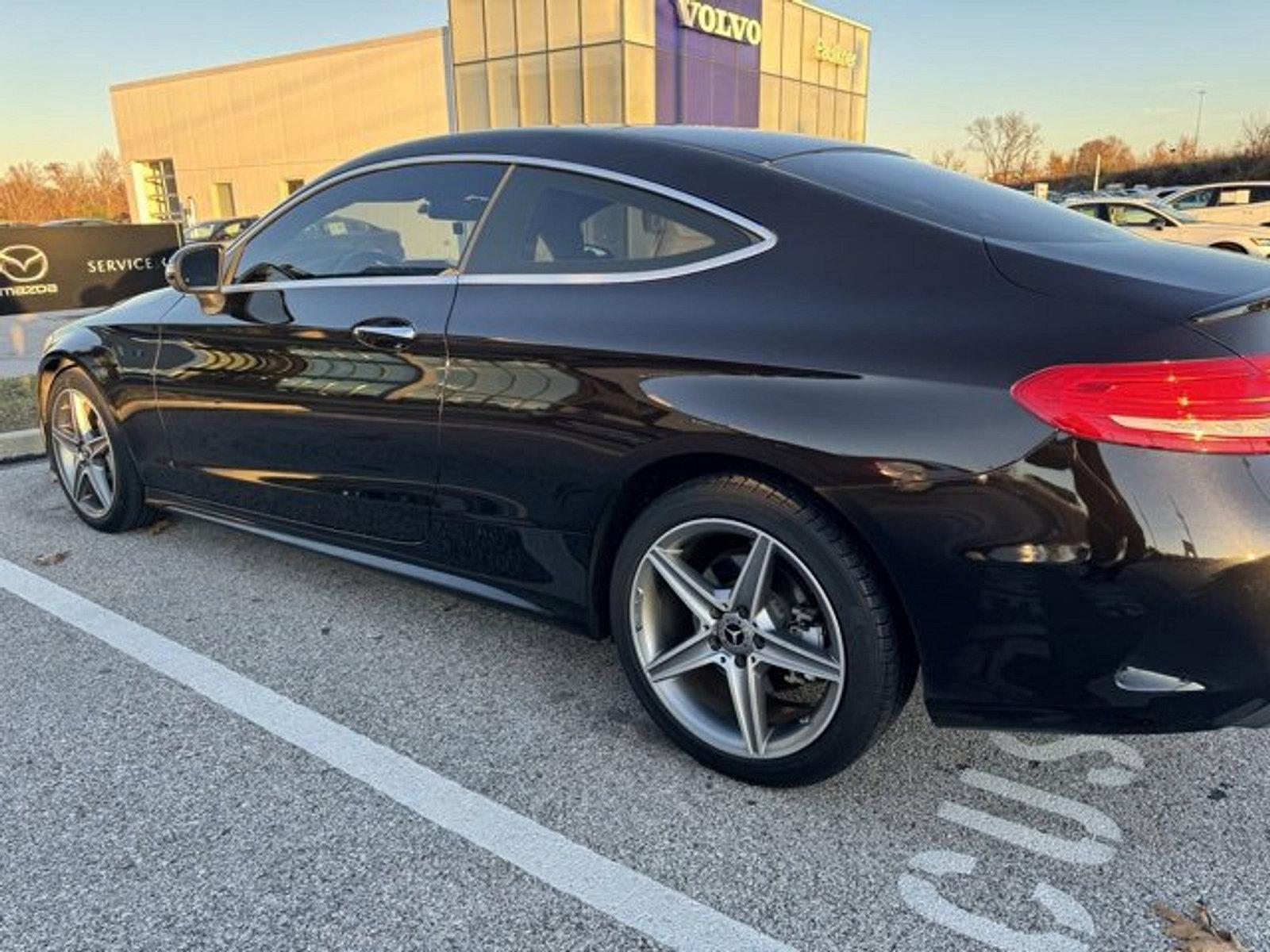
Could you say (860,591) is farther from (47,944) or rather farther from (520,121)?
(520,121)

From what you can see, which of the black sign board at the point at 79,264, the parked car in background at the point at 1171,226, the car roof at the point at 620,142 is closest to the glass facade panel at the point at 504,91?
the parked car in background at the point at 1171,226

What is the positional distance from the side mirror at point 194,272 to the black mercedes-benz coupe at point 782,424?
0.29m

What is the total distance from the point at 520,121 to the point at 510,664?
29520mm

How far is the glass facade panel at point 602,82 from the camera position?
27.7 m

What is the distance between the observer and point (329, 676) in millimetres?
3047

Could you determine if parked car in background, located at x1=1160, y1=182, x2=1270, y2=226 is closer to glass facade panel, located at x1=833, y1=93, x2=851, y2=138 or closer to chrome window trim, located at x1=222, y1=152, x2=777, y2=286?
glass facade panel, located at x1=833, y1=93, x2=851, y2=138

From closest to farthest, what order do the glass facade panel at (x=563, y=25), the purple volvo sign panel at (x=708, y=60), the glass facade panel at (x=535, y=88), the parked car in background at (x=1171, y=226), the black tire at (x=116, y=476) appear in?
1. the black tire at (x=116, y=476)
2. the parked car in background at (x=1171, y=226)
3. the glass facade panel at (x=563, y=25)
4. the purple volvo sign panel at (x=708, y=60)
5. the glass facade panel at (x=535, y=88)

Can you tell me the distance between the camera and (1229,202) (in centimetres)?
1969

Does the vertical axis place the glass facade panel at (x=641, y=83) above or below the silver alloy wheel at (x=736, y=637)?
above

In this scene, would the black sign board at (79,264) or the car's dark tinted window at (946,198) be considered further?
the black sign board at (79,264)

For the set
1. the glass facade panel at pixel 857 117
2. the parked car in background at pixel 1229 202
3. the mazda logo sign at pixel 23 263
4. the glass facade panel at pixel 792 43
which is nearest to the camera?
the mazda logo sign at pixel 23 263

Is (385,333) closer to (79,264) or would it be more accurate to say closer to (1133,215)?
(79,264)

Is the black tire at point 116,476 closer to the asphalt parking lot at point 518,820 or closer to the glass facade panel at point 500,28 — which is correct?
the asphalt parking lot at point 518,820

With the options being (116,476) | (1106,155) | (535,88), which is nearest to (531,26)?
(535,88)
